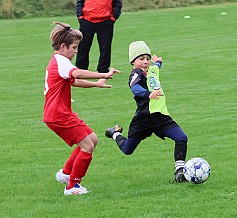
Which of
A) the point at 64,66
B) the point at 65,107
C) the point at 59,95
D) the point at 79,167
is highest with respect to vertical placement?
the point at 64,66

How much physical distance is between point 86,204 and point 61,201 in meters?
0.29

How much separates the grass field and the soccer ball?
0.09m

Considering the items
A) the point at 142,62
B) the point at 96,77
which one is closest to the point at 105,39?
the point at 142,62

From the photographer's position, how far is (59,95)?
22.1ft

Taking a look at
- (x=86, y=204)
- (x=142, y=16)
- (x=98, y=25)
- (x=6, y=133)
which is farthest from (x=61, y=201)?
(x=142, y=16)

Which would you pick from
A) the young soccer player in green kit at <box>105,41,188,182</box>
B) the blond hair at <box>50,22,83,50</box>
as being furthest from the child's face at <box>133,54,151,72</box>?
the blond hair at <box>50,22,83,50</box>

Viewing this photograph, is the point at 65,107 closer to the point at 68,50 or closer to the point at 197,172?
the point at 68,50

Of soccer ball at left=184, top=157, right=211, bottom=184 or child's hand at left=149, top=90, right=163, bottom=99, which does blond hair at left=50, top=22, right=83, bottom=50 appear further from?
soccer ball at left=184, top=157, right=211, bottom=184

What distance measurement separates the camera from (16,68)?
1694 centimetres

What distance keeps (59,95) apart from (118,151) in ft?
6.88

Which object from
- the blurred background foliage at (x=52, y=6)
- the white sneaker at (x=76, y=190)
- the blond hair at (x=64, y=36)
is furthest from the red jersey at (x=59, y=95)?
the blurred background foliage at (x=52, y=6)

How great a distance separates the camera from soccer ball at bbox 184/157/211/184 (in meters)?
6.73

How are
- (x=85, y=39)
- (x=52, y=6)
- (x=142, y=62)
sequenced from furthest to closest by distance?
1. (x=52, y=6)
2. (x=85, y=39)
3. (x=142, y=62)

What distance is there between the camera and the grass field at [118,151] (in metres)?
6.31
